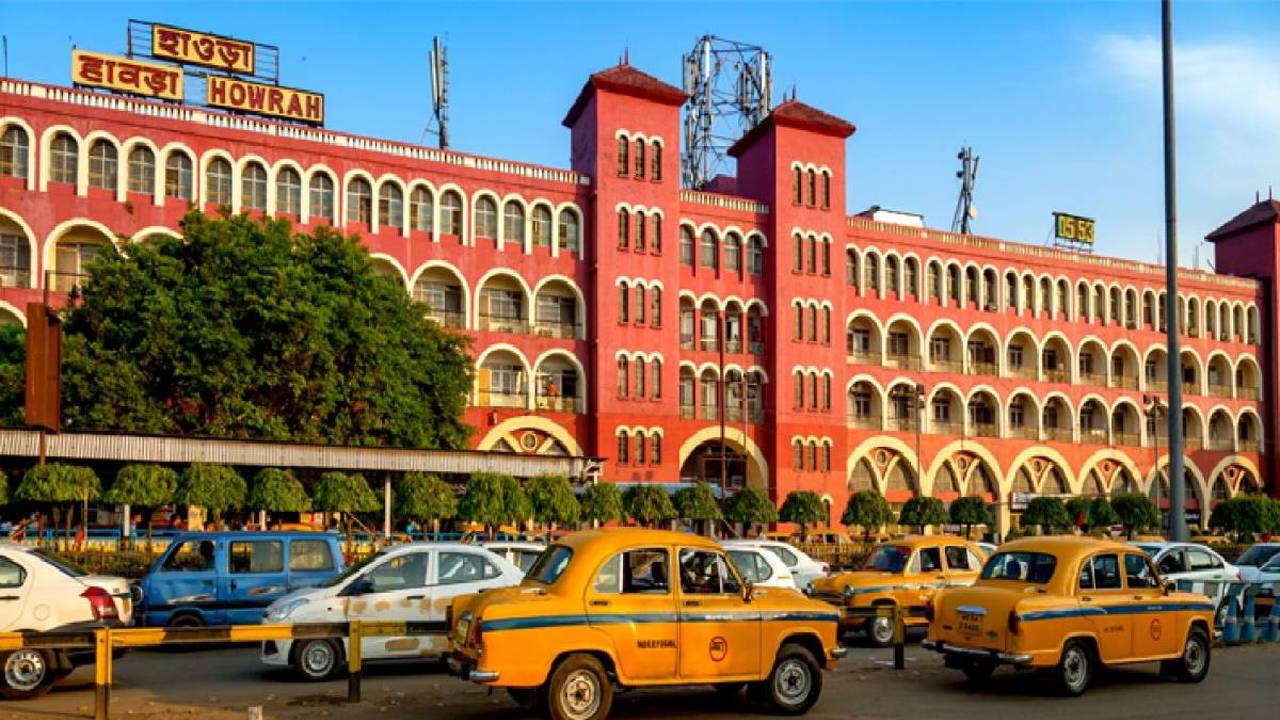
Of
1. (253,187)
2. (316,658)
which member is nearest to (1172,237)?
(316,658)

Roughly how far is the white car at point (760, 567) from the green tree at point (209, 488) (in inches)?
529

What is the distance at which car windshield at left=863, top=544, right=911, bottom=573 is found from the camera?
771 inches

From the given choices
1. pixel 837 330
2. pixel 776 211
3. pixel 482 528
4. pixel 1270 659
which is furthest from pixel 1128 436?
pixel 1270 659

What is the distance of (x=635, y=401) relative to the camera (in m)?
50.2

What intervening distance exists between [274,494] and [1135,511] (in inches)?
1428

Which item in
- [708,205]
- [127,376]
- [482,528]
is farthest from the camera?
[708,205]

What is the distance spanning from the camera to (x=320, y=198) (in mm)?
45594

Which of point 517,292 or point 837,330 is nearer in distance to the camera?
point 517,292

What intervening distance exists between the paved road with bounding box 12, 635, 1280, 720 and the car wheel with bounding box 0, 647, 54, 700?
0.21m

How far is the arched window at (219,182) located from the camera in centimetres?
4347

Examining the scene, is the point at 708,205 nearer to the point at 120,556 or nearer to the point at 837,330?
the point at 837,330

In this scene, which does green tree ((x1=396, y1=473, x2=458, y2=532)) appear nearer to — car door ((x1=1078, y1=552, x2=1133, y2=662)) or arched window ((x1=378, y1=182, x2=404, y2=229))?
arched window ((x1=378, y1=182, x2=404, y2=229))

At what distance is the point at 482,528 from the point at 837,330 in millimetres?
22397

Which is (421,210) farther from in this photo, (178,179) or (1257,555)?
(1257,555)
